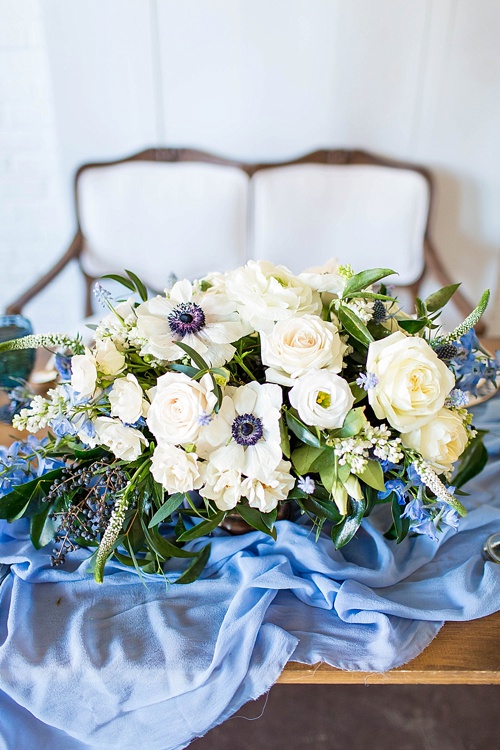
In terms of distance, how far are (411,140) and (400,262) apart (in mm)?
431

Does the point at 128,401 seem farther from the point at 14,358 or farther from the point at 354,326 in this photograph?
the point at 14,358

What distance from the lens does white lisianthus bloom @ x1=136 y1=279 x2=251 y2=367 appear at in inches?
27.0

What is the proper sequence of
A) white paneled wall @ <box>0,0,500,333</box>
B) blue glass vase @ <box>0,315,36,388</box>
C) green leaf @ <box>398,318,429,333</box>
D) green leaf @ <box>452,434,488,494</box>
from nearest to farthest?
green leaf @ <box>398,318,429,333</box>, green leaf @ <box>452,434,488,494</box>, blue glass vase @ <box>0,315,36,388</box>, white paneled wall @ <box>0,0,500,333</box>

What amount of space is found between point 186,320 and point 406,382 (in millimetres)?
262

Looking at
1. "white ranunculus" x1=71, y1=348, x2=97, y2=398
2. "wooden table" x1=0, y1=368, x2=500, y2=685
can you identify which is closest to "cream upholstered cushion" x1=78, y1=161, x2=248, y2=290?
"white ranunculus" x1=71, y1=348, x2=97, y2=398

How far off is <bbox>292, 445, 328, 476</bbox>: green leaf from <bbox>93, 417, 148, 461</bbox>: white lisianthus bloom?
0.18m

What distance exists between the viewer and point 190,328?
0.69 metres

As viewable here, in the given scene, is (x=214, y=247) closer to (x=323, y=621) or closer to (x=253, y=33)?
(x=253, y=33)

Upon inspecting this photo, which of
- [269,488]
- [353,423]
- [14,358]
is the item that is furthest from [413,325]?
[14,358]

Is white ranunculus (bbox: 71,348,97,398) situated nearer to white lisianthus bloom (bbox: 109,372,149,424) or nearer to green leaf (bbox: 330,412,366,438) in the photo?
white lisianthus bloom (bbox: 109,372,149,424)

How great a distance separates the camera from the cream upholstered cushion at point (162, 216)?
206 cm

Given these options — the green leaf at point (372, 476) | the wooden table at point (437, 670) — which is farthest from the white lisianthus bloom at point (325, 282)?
the wooden table at point (437, 670)

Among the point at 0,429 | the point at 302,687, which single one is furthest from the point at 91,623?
the point at 302,687

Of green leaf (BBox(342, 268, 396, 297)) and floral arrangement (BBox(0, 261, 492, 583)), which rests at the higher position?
green leaf (BBox(342, 268, 396, 297))
